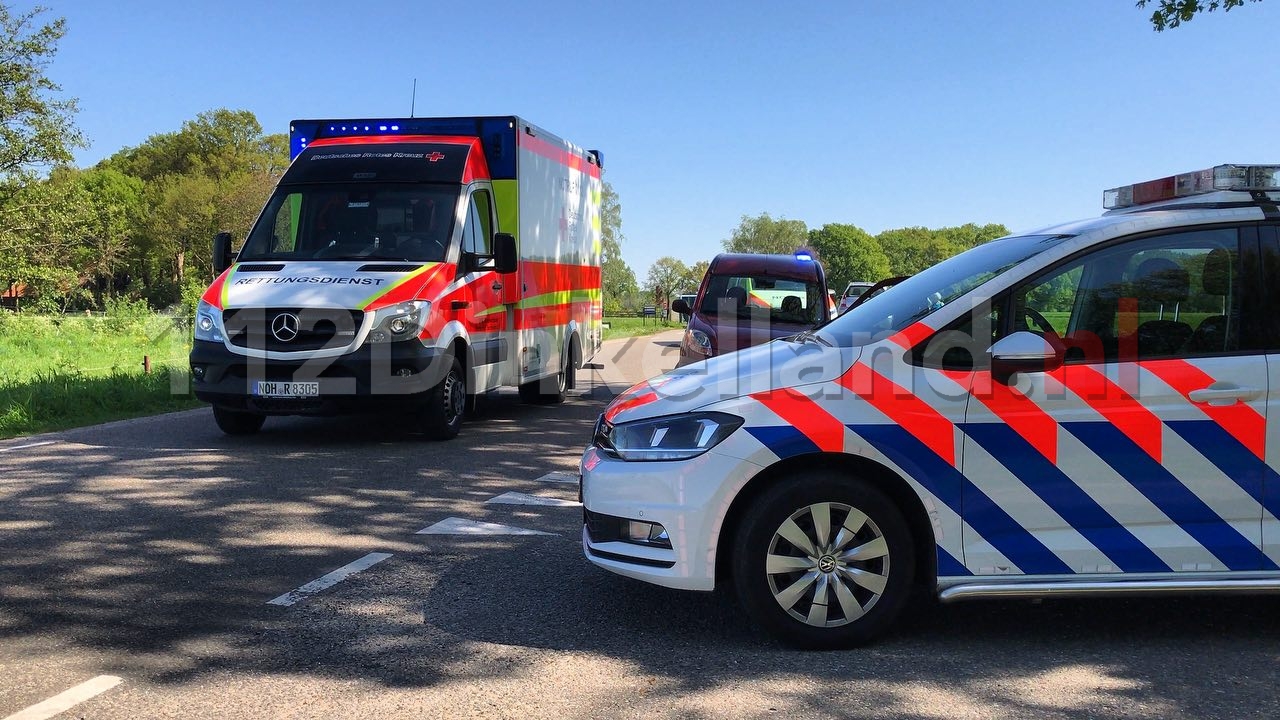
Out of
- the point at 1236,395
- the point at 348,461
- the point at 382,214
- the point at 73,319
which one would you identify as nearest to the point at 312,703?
the point at 1236,395

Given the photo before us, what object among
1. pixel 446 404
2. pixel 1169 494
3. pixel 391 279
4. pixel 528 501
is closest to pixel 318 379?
pixel 391 279

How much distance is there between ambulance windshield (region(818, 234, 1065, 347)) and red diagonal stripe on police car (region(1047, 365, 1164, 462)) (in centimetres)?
52

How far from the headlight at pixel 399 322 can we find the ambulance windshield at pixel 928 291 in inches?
187

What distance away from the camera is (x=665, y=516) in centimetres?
409

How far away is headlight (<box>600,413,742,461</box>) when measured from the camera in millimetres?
4055

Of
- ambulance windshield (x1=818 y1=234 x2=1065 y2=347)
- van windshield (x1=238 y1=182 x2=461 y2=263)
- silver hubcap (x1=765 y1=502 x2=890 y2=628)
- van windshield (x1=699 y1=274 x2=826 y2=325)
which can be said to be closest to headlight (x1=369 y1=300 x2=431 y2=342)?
van windshield (x1=238 y1=182 x2=461 y2=263)

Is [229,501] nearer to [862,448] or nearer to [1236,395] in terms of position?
[862,448]

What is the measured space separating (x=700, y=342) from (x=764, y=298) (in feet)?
4.51

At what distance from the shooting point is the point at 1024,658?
407 cm

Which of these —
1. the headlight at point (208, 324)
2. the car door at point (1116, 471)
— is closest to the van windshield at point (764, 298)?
the headlight at point (208, 324)

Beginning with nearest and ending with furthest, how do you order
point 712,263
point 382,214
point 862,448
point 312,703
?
point 312,703 < point 862,448 < point 382,214 < point 712,263

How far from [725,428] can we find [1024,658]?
4.74ft

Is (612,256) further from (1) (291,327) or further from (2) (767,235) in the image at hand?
(1) (291,327)

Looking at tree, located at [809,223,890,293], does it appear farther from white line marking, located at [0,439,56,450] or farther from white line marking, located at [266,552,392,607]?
white line marking, located at [266,552,392,607]
